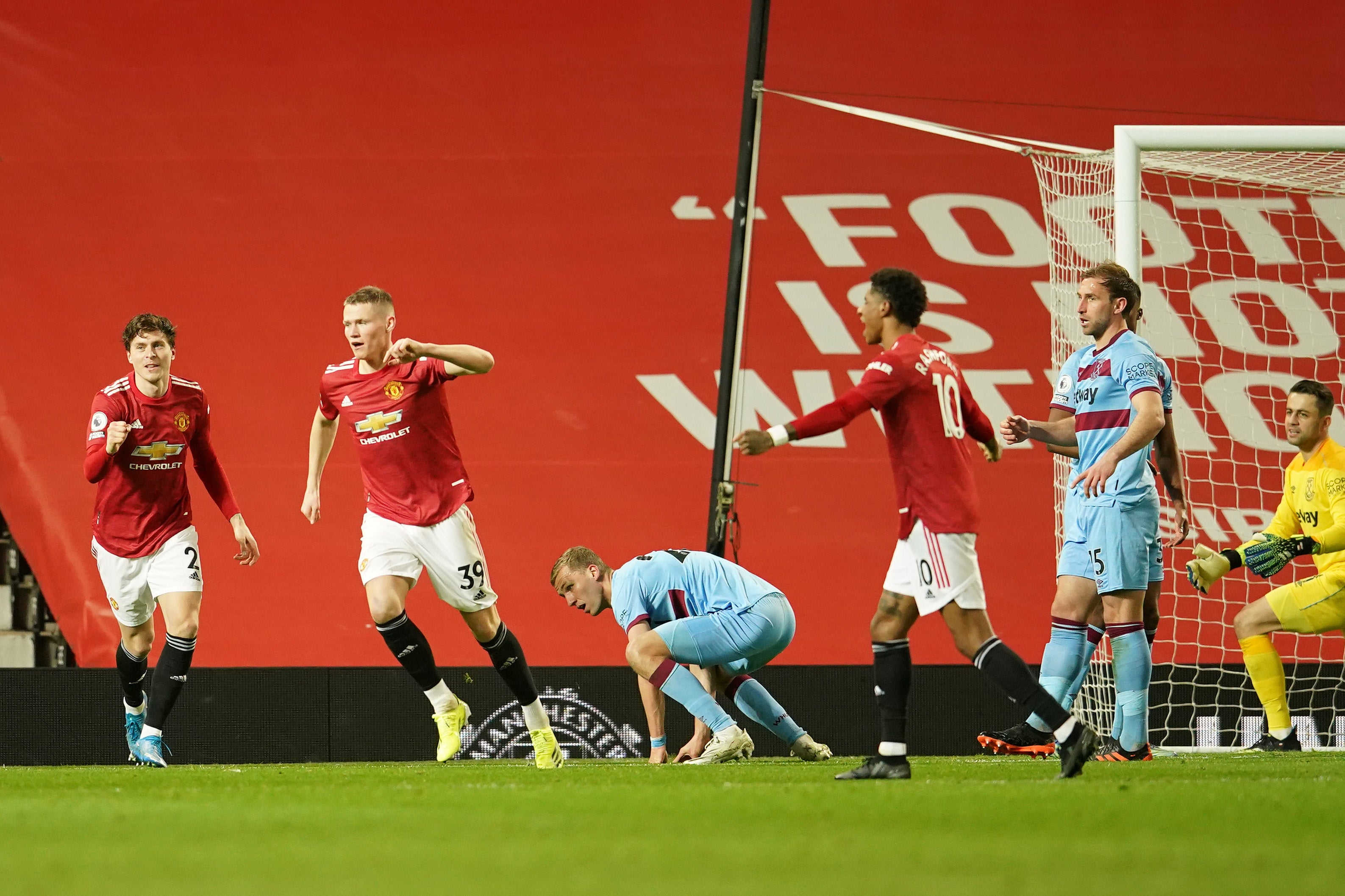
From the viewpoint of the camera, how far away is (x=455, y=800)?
411 centimetres

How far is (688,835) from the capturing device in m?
3.22

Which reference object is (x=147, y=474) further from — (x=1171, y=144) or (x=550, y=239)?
(x=1171, y=144)

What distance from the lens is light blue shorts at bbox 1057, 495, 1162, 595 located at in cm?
594

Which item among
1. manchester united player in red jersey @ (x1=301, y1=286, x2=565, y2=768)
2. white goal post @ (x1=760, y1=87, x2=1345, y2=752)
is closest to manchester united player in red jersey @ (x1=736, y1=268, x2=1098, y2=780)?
manchester united player in red jersey @ (x1=301, y1=286, x2=565, y2=768)

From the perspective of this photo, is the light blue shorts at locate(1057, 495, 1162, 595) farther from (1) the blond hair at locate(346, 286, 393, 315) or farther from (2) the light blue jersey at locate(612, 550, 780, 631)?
(1) the blond hair at locate(346, 286, 393, 315)

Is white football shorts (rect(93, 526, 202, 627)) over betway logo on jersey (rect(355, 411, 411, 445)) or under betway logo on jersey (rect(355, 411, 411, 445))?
under

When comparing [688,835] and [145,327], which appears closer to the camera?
[688,835]

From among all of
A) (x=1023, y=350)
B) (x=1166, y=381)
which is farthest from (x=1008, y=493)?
(x=1166, y=381)

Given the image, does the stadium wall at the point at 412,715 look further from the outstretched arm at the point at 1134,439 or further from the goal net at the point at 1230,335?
the outstretched arm at the point at 1134,439

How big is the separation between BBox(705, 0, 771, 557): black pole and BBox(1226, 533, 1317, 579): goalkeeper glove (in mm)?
2501

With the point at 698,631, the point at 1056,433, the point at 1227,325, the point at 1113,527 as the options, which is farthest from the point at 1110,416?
the point at 1227,325

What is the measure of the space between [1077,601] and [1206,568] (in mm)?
1018

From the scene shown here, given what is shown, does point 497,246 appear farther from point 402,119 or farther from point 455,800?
point 455,800

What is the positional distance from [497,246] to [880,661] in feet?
23.5
